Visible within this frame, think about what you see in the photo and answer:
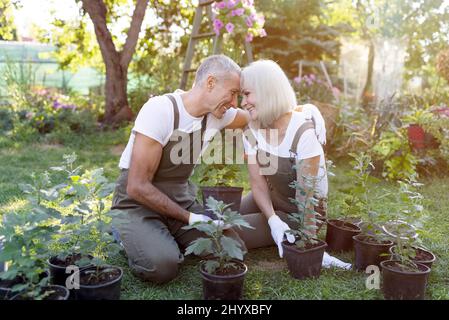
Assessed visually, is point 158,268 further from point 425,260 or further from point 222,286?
point 425,260

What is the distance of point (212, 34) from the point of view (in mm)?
5301

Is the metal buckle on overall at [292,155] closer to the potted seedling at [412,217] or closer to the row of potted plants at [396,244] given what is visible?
the row of potted plants at [396,244]

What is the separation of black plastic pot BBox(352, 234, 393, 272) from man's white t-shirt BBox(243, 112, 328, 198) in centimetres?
33

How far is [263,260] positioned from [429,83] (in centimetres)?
1217

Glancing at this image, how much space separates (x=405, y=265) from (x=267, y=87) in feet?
3.69

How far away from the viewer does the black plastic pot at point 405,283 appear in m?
2.04

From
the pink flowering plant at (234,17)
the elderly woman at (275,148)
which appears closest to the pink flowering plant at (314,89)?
the pink flowering plant at (234,17)

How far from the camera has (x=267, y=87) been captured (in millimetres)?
2543

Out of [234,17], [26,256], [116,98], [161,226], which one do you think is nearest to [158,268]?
[161,226]

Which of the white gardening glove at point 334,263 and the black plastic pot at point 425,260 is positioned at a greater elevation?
the black plastic pot at point 425,260

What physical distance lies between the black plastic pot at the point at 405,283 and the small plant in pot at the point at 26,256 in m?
1.37

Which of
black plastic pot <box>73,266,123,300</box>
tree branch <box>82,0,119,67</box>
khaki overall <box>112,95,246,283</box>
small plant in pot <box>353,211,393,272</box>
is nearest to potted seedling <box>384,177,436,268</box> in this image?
small plant in pot <box>353,211,393,272</box>
